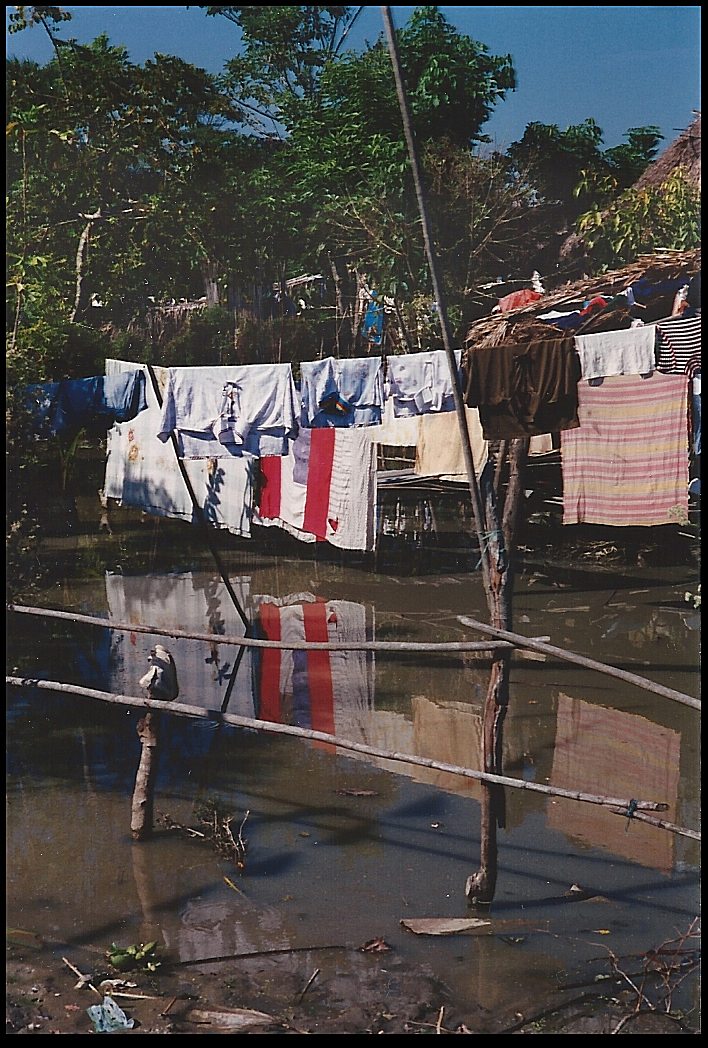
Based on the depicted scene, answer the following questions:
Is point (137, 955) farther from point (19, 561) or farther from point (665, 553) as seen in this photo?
point (665, 553)

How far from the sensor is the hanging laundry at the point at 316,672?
16.1 feet

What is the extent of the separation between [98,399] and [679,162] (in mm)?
3527

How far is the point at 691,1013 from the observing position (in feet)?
7.97

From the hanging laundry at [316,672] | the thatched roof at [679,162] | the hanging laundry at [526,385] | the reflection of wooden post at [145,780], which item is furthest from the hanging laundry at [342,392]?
the reflection of wooden post at [145,780]

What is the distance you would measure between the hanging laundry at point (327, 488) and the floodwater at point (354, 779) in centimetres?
71

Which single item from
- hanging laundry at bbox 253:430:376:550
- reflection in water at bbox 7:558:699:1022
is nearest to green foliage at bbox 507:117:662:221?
hanging laundry at bbox 253:430:376:550

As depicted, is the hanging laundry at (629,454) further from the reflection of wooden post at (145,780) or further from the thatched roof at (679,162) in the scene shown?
the reflection of wooden post at (145,780)

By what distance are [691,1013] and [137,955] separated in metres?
1.53

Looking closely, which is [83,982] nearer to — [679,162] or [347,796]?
[347,796]

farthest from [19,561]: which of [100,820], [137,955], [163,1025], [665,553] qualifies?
[665,553]

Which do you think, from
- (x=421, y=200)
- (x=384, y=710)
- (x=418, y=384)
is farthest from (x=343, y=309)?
(x=421, y=200)

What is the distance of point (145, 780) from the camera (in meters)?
3.29

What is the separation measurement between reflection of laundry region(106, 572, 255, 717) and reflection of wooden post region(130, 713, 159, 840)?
1.36 m

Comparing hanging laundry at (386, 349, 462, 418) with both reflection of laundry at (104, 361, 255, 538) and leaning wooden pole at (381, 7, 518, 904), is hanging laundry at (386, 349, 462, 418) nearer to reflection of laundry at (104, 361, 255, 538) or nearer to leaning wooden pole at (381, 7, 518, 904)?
reflection of laundry at (104, 361, 255, 538)
